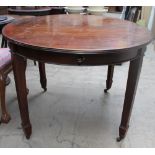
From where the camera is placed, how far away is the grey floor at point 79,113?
146 cm

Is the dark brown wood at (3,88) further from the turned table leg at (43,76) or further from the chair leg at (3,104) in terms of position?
the turned table leg at (43,76)

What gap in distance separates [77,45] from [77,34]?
21 cm

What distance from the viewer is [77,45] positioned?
104 centimetres

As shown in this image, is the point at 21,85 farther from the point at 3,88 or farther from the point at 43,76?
the point at 43,76

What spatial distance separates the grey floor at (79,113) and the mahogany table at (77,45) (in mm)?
119

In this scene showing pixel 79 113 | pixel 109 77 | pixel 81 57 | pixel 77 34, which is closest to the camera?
pixel 81 57

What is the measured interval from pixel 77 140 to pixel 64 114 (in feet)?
1.02

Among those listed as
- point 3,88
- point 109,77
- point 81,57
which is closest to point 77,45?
point 81,57

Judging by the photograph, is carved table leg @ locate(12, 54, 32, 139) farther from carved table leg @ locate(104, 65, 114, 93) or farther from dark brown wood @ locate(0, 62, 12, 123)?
carved table leg @ locate(104, 65, 114, 93)

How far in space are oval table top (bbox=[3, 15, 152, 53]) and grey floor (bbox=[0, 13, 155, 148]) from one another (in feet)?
2.26

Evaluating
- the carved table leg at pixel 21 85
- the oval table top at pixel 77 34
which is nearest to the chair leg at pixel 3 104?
the carved table leg at pixel 21 85

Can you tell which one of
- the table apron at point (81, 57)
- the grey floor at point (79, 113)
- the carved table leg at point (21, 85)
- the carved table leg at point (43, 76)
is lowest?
the grey floor at point (79, 113)

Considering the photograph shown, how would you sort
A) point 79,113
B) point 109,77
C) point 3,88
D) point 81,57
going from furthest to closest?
Answer: 1. point 109,77
2. point 79,113
3. point 3,88
4. point 81,57
